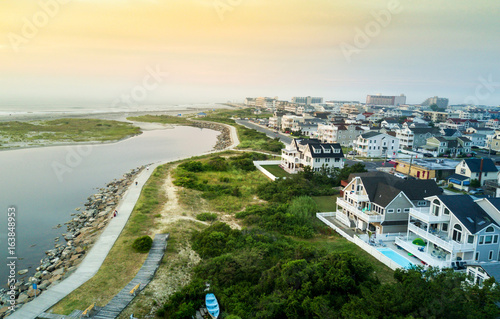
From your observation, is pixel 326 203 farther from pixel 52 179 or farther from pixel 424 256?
pixel 52 179

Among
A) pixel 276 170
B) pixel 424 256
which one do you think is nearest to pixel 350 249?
pixel 424 256

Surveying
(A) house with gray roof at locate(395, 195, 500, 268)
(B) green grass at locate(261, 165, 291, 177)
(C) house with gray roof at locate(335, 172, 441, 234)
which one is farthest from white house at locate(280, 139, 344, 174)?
(A) house with gray roof at locate(395, 195, 500, 268)

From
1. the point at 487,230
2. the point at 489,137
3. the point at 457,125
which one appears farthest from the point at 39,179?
the point at 457,125

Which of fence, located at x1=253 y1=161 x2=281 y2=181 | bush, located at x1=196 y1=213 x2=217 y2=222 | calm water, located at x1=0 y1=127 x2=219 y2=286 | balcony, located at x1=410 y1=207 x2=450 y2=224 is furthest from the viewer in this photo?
fence, located at x1=253 y1=161 x2=281 y2=181

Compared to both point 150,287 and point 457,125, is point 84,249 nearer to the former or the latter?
point 150,287

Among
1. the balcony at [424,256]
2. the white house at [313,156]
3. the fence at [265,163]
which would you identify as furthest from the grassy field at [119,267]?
the white house at [313,156]

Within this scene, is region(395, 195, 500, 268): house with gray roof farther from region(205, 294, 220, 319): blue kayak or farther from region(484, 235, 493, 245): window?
region(205, 294, 220, 319): blue kayak
